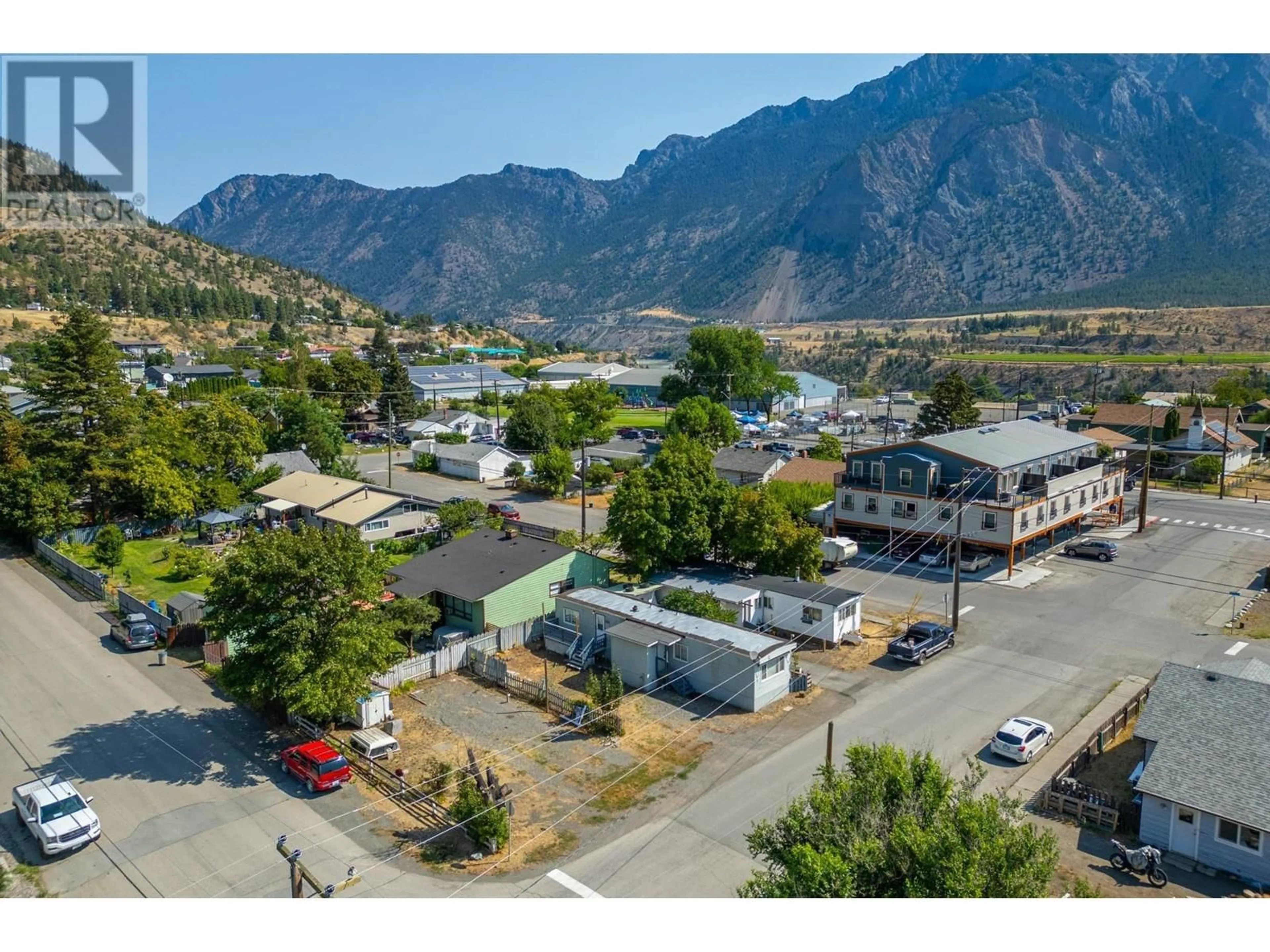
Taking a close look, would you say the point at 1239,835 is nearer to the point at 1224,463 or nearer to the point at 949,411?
the point at 949,411

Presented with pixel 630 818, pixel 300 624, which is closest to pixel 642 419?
pixel 300 624

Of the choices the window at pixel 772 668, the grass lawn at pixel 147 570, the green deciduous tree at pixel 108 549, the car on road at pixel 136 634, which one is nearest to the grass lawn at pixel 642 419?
the grass lawn at pixel 147 570

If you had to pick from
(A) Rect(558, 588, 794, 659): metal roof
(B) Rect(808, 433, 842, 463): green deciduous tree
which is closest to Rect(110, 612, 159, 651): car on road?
(A) Rect(558, 588, 794, 659): metal roof

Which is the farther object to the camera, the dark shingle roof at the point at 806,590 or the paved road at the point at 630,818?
the dark shingle roof at the point at 806,590

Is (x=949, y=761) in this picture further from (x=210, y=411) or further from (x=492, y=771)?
(x=210, y=411)

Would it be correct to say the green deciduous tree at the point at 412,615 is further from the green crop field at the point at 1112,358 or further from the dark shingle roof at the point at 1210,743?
the green crop field at the point at 1112,358

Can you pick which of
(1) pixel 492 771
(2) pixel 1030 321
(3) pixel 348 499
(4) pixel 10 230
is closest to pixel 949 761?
(1) pixel 492 771

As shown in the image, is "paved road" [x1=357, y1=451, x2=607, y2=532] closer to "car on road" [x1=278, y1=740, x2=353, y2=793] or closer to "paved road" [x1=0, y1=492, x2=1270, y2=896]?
"paved road" [x1=0, y1=492, x2=1270, y2=896]
